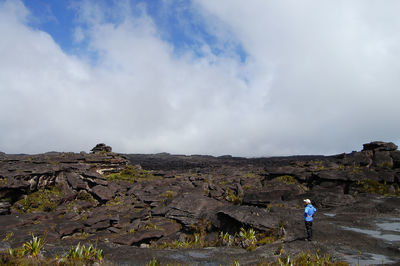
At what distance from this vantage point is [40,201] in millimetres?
31672

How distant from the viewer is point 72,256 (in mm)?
11367

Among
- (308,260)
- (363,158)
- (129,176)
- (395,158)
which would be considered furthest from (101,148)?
(395,158)

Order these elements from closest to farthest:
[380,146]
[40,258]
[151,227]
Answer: [40,258]
[151,227]
[380,146]

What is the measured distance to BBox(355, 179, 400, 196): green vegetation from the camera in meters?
30.1

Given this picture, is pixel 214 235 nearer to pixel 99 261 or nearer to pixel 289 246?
pixel 289 246

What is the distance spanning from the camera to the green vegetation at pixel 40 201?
3005 cm

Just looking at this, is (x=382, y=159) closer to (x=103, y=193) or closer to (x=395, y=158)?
(x=395, y=158)

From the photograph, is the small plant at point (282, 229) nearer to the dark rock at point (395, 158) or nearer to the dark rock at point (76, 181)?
the dark rock at point (76, 181)

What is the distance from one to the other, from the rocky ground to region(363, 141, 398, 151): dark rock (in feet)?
1.06

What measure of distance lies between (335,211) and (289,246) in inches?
492

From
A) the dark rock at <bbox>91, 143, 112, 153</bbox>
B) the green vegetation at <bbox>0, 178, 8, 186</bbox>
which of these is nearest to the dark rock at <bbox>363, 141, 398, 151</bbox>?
the dark rock at <bbox>91, 143, 112, 153</bbox>

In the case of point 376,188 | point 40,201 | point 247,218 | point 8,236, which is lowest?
point 8,236

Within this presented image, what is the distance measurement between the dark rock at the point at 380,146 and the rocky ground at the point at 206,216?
323 mm

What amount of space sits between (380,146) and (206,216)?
40.4 meters
